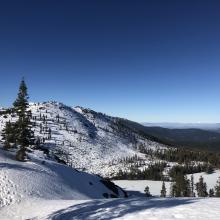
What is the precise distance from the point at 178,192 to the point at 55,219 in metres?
113

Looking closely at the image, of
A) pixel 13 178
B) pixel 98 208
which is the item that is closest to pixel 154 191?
pixel 13 178

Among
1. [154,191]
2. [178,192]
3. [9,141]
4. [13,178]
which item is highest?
[9,141]

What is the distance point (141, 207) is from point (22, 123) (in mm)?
50503

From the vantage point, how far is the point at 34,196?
38719 mm

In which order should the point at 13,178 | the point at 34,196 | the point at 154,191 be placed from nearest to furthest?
the point at 34,196 < the point at 13,178 < the point at 154,191

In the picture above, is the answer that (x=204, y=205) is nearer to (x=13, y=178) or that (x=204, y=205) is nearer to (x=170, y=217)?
(x=170, y=217)

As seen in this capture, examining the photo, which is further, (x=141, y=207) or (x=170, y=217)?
(x=141, y=207)

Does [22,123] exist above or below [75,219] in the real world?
above

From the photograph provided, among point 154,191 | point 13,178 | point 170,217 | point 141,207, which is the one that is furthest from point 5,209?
point 154,191

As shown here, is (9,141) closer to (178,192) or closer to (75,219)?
(75,219)

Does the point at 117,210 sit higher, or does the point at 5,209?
the point at 117,210

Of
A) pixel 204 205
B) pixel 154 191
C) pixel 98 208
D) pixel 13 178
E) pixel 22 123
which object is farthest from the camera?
pixel 154 191

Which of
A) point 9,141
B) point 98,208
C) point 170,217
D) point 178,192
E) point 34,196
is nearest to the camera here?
point 170,217

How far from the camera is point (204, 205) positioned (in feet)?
56.1
